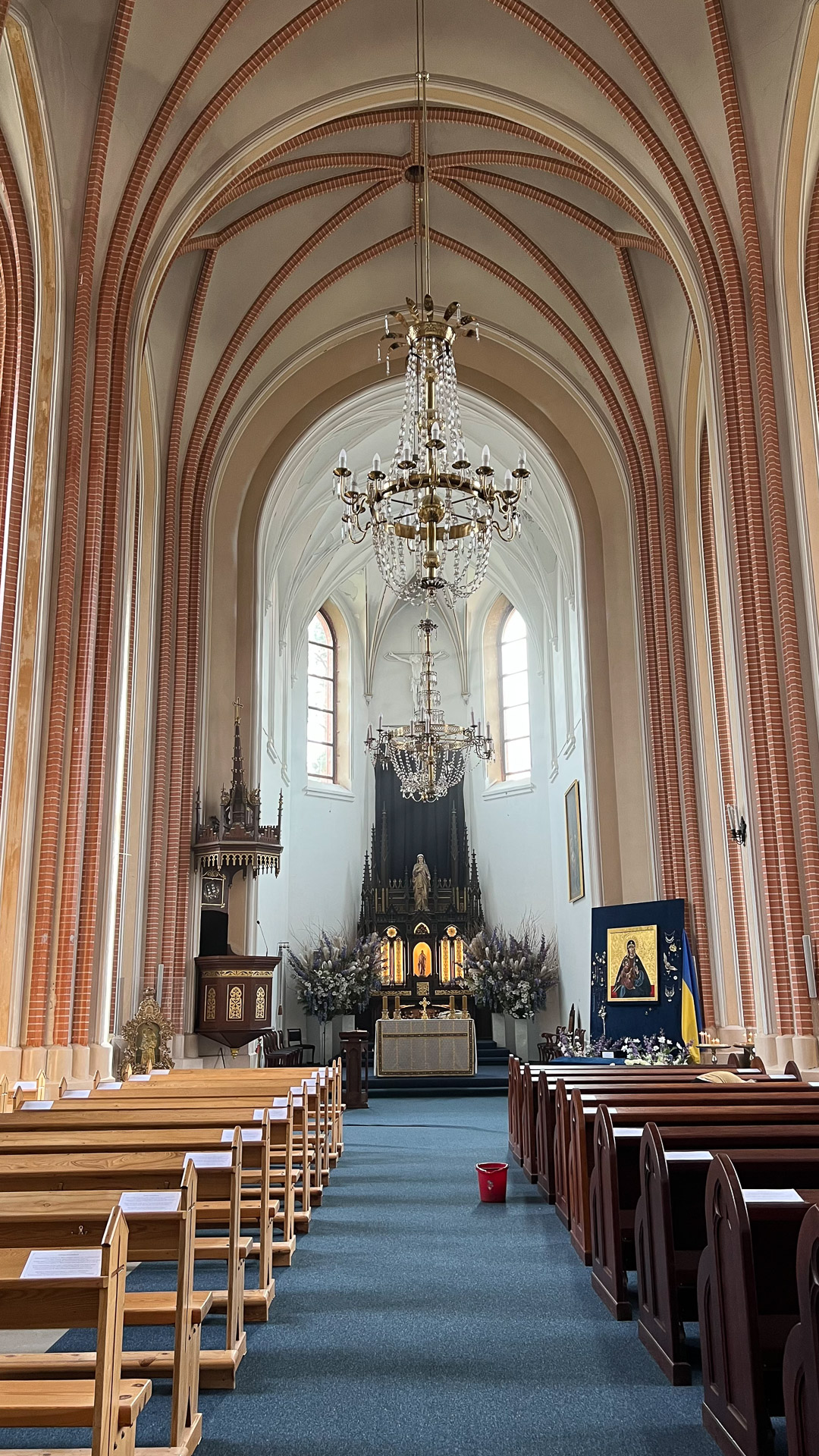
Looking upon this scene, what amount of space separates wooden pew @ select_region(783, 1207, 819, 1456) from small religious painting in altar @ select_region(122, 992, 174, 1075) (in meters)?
9.74

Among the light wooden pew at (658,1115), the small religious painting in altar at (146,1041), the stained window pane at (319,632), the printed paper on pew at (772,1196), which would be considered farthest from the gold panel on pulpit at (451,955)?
the printed paper on pew at (772,1196)

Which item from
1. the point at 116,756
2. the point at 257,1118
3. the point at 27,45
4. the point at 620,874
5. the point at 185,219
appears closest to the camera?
the point at 257,1118

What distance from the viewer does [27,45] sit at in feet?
30.3

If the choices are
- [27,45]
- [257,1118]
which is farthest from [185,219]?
[257,1118]

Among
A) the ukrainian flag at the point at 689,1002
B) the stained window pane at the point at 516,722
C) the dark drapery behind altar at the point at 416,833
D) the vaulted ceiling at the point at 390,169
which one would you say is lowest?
the ukrainian flag at the point at 689,1002

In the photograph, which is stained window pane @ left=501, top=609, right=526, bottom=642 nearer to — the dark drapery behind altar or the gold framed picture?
the dark drapery behind altar

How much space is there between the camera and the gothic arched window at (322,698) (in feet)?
76.6

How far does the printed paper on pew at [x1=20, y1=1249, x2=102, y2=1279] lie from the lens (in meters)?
2.66

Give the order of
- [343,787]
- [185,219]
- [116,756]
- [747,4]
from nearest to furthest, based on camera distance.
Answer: [747,4], [116,756], [185,219], [343,787]

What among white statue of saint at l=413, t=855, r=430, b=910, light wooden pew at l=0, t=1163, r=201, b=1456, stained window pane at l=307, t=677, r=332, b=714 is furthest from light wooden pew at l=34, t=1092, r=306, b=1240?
stained window pane at l=307, t=677, r=332, b=714

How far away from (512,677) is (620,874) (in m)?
9.24

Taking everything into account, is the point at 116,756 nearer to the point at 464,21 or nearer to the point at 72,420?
the point at 72,420

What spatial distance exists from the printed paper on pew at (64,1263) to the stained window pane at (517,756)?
20304mm

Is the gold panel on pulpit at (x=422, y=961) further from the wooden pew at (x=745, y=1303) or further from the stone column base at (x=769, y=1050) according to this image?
→ the wooden pew at (x=745, y=1303)
